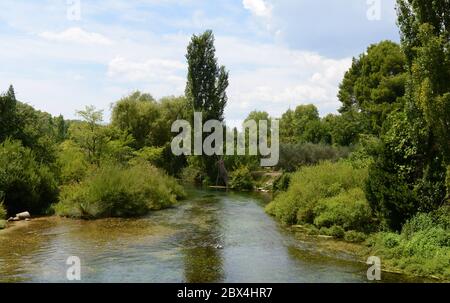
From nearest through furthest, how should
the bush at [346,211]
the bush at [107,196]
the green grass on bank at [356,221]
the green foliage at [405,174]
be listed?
the green grass on bank at [356,221] < the green foliage at [405,174] < the bush at [346,211] < the bush at [107,196]

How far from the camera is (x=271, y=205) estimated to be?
2253 centimetres

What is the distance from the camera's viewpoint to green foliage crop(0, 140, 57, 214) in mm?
19328

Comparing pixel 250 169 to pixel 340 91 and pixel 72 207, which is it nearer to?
pixel 340 91


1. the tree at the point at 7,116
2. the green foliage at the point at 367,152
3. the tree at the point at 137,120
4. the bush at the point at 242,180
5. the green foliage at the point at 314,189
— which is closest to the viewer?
the green foliage at the point at 367,152

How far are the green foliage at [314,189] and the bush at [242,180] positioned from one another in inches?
676

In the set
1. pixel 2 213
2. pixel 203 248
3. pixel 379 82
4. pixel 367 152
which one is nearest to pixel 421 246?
pixel 367 152

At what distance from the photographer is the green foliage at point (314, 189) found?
18141 millimetres

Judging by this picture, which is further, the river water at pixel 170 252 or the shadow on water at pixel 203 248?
the shadow on water at pixel 203 248

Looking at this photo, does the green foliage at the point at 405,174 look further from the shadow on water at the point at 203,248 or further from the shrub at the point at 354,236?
the shadow on water at the point at 203,248

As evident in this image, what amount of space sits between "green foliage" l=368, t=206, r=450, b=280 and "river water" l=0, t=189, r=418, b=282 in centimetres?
80

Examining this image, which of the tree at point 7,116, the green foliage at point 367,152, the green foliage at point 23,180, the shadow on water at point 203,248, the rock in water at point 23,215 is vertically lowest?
the shadow on water at point 203,248

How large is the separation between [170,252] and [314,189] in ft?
24.7

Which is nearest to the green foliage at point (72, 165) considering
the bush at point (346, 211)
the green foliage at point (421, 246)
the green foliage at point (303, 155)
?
the bush at point (346, 211)

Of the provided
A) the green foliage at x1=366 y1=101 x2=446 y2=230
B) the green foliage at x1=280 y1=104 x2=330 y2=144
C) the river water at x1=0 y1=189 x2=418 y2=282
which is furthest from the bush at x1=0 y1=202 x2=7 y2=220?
the green foliage at x1=280 y1=104 x2=330 y2=144
